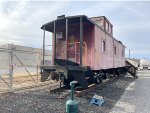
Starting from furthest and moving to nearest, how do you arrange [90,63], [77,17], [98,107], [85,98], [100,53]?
[100,53], [90,63], [77,17], [85,98], [98,107]

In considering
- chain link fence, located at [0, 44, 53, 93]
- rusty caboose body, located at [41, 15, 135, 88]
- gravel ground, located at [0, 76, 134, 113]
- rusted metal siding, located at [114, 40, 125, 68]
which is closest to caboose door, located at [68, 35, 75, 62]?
rusty caboose body, located at [41, 15, 135, 88]

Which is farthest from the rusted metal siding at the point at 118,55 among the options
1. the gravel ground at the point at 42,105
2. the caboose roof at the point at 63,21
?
the gravel ground at the point at 42,105

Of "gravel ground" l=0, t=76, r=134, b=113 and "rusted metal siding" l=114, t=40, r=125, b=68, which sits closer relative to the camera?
"gravel ground" l=0, t=76, r=134, b=113

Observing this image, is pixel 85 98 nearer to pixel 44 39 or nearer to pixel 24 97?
pixel 24 97

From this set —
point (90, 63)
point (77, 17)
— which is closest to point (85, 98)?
point (90, 63)

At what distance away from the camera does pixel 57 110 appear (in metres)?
7.96

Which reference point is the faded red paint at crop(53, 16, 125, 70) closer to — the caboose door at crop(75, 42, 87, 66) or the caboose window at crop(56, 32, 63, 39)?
A: the caboose door at crop(75, 42, 87, 66)

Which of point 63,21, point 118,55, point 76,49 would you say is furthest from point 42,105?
point 118,55

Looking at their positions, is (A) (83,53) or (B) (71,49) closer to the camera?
(A) (83,53)

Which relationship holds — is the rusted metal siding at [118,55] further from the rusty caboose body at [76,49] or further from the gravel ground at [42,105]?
the gravel ground at [42,105]

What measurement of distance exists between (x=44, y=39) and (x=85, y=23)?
2448 mm

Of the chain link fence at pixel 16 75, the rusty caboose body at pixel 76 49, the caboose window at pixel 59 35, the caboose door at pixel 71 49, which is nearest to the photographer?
the rusty caboose body at pixel 76 49

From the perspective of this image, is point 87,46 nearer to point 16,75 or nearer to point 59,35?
point 59,35

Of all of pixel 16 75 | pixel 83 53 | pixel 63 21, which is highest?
pixel 63 21
